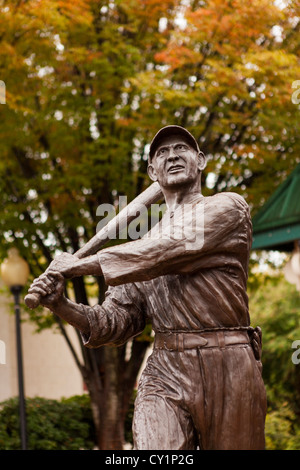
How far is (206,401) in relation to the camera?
401 cm

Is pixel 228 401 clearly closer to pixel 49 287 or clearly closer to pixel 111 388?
pixel 49 287

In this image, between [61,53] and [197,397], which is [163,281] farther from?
[61,53]

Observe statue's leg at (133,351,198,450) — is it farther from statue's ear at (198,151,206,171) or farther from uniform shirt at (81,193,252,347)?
statue's ear at (198,151,206,171)

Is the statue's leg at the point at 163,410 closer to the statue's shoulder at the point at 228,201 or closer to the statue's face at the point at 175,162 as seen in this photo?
the statue's shoulder at the point at 228,201

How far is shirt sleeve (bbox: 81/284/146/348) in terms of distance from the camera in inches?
168

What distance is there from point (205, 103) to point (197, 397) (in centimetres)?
786

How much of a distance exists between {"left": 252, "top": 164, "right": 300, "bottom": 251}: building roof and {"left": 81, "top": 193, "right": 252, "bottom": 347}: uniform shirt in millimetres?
5202

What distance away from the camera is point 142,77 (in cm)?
1079

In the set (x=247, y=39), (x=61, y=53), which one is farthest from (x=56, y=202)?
(x=247, y=39)

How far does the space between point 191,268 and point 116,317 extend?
1.99ft
